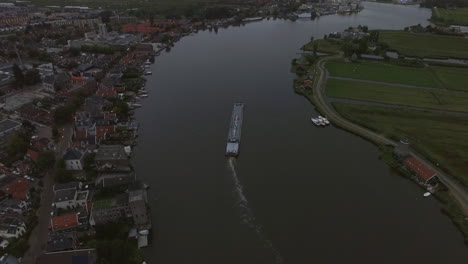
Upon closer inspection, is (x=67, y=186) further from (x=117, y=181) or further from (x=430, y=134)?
(x=430, y=134)

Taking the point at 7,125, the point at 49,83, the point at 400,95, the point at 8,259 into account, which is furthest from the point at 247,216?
the point at 49,83

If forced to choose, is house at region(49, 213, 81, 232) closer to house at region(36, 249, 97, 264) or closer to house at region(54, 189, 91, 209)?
house at region(54, 189, 91, 209)

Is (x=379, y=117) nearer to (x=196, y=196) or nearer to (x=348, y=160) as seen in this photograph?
(x=348, y=160)

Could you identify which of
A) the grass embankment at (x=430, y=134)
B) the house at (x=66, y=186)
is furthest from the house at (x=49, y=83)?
the grass embankment at (x=430, y=134)

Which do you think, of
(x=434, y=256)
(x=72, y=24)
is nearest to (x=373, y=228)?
(x=434, y=256)

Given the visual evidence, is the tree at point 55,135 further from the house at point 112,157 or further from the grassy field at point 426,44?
the grassy field at point 426,44

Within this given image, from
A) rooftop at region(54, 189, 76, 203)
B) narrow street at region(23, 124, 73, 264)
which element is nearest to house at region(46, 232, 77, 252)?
narrow street at region(23, 124, 73, 264)
